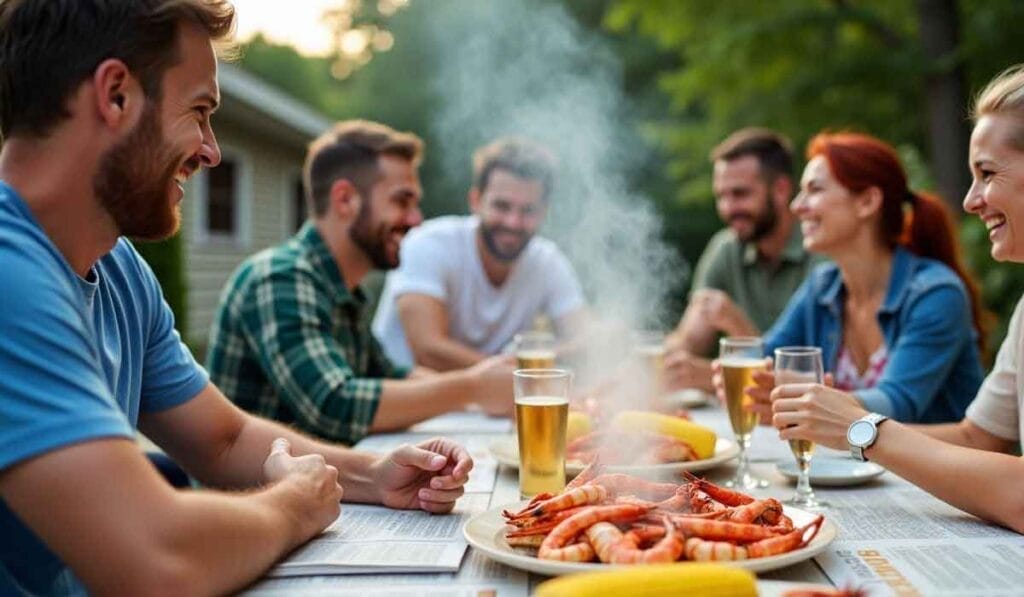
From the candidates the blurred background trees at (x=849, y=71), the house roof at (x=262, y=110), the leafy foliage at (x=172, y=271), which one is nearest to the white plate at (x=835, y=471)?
the blurred background trees at (x=849, y=71)

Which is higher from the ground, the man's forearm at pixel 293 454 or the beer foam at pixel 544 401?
the beer foam at pixel 544 401

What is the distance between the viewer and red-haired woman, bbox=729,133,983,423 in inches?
112

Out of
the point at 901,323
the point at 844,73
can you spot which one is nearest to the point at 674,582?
the point at 901,323

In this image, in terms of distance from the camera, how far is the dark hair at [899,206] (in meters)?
3.13

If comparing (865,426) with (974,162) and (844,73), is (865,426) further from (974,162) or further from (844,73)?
(844,73)

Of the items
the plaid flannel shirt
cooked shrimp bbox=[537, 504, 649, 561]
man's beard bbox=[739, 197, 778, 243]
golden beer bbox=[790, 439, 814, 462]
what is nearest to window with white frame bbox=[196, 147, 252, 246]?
man's beard bbox=[739, 197, 778, 243]

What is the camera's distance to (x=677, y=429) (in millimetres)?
2184

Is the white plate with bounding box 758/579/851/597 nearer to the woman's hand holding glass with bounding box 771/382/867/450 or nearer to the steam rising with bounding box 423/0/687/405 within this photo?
the woman's hand holding glass with bounding box 771/382/867/450

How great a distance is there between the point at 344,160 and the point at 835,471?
90.3 inches

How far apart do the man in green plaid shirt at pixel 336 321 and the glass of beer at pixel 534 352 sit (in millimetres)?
125

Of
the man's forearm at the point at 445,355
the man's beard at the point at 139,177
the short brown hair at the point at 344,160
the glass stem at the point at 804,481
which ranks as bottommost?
the glass stem at the point at 804,481

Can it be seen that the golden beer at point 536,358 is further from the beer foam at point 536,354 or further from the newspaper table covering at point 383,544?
the newspaper table covering at point 383,544

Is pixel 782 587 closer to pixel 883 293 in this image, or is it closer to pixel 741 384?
pixel 741 384

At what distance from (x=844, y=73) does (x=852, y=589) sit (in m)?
9.15
